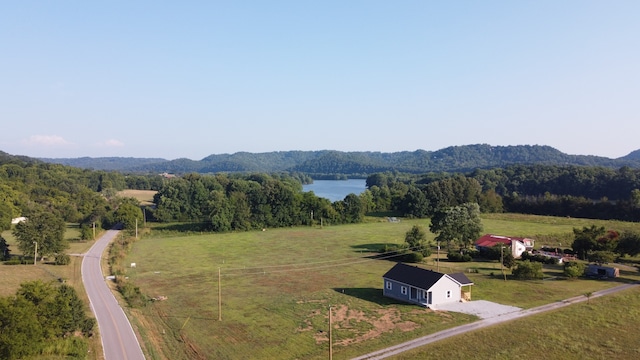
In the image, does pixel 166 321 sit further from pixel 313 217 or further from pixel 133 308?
pixel 313 217

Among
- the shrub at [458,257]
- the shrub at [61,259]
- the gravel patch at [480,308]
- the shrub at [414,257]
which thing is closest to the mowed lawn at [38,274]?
the shrub at [61,259]

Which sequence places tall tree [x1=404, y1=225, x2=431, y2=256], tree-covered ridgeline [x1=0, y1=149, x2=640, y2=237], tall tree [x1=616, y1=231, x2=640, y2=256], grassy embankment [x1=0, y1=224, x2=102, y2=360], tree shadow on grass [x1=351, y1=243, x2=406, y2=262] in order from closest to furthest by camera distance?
grassy embankment [x1=0, y1=224, x2=102, y2=360] < tall tree [x1=616, y1=231, x2=640, y2=256] < tree shadow on grass [x1=351, y1=243, x2=406, y2=262] < tall tree [x1=404, y1=225, x2=431, y2=256] < tree-covered ridgeline [x1=0, y1=149, x2=640, y2=237]

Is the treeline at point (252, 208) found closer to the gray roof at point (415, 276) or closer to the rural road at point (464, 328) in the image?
the gray roof at point (415, 276)

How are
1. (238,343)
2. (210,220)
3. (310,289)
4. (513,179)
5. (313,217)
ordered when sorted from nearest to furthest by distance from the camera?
1. (238,343)
2. (310,289)
3. (210,220)
4. (313,217)
5. (513,179)

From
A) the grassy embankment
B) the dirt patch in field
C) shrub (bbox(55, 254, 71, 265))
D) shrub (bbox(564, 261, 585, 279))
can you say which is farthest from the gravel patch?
shrub (bbox(55, 254, 71, 265))

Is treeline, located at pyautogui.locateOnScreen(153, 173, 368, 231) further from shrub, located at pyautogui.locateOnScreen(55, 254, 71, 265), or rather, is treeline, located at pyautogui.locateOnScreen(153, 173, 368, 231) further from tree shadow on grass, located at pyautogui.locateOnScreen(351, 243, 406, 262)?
shrub, located at pyautogui.locateOnScreen(55, 254, 71, 265)

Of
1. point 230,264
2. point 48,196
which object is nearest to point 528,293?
point 230,264

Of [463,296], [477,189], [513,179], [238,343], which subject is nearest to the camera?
[238,343]
